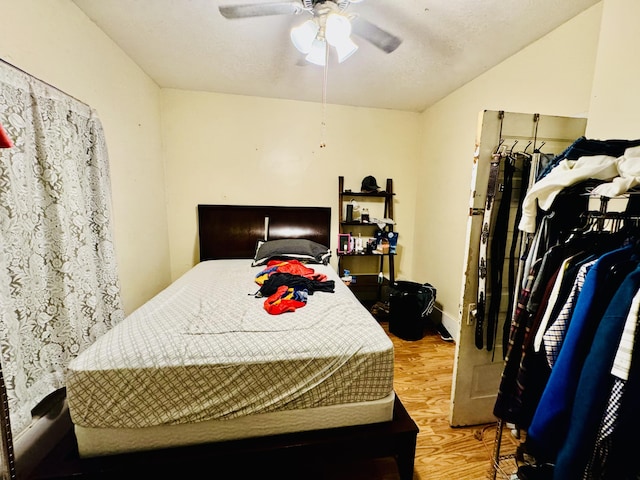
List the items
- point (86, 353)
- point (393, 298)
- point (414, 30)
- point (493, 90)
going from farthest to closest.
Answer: point (393, 298) < point (493, 90) < point (414, 30) < point (86, 353)

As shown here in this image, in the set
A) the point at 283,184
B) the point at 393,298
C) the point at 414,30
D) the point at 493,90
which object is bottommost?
the point at 393,298

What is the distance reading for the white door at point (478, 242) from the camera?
145cm

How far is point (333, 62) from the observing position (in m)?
2.27

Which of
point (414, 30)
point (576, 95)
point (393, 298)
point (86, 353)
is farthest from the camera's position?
point (393, 298)

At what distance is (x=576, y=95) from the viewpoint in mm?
1721

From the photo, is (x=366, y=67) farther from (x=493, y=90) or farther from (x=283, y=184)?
(x=283, y=184)

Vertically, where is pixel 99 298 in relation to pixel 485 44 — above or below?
below

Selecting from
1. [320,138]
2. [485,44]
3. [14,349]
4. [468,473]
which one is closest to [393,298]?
[468,473]

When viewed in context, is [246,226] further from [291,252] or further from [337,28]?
[337,28]

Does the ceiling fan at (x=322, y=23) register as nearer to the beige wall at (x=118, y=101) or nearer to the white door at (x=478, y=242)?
the white door at (x=478, y=242)

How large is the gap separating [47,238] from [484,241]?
2355mm

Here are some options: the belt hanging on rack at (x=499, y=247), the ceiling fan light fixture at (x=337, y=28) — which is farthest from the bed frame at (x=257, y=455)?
the ceiling fan light fixture at (x=337, y=28)

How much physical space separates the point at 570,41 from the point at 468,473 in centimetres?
263

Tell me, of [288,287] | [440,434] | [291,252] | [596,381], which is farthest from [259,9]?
[440,434]
